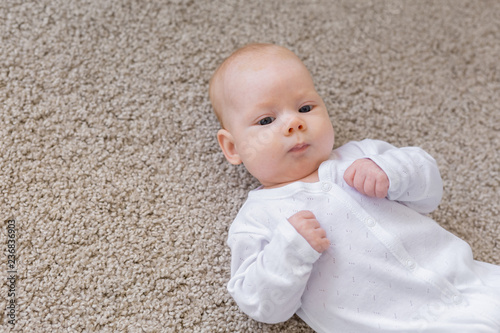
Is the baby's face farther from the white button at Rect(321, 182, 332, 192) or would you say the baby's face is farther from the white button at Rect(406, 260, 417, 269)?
the white button at Rect(406, 260, 417, 269)

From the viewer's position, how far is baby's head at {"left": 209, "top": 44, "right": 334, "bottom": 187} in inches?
43.8

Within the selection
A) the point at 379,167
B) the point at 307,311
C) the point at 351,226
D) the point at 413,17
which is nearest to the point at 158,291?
the point at 307,311

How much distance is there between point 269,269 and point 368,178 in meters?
0.29

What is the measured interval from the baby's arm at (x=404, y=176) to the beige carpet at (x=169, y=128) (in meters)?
0.19

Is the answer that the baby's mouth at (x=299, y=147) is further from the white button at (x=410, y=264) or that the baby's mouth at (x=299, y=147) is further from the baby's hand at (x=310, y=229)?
the white button at (x=410, y=264)

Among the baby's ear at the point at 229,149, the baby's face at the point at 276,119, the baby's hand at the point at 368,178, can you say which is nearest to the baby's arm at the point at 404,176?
the baby's hand at the point at 368,178

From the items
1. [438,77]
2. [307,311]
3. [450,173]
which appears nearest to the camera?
[307,311]

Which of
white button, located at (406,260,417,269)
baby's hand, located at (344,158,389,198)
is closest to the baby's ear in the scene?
baby's hand, located at (344,158,389,198)

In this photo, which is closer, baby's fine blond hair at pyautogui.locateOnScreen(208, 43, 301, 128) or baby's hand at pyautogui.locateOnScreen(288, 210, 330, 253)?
baby's hand at pyautogui.locateOnScreen(288, 210, 330, 253)

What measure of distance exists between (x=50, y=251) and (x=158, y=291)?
0.27 meters

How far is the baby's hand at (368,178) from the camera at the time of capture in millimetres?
1078

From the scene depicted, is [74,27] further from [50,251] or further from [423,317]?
[423,317]

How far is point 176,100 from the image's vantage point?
1.37m

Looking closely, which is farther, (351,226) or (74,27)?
(74,27)
